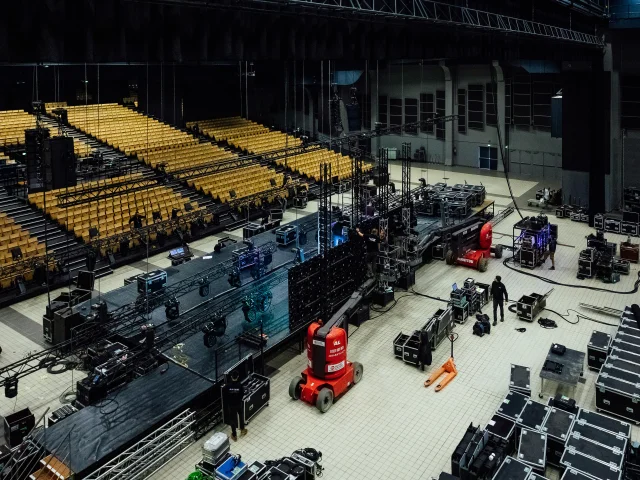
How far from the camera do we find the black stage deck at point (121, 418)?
840 cm

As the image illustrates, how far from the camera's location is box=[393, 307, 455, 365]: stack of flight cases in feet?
39.0

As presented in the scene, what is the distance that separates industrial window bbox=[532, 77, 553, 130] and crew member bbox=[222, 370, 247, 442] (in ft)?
84.0

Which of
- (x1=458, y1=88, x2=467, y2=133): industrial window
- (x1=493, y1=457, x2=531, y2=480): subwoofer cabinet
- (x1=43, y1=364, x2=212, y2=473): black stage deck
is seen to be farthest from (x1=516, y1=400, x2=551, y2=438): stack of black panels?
(x1=458, y1=88, x2=467, y2=133): industrial window

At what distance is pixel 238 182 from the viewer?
1016 inches

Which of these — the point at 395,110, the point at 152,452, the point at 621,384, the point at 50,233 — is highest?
the point at 395,110

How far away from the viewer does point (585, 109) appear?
22797mm

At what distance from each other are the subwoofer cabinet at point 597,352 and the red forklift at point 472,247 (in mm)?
5682

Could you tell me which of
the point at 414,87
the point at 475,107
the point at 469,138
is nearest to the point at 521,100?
the point at 475,107

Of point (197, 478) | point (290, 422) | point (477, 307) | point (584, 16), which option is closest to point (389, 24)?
point (477, 307)

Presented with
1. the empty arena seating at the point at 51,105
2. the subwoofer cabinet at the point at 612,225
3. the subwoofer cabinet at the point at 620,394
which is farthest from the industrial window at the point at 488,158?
the subwoofer cabinet at the point at 620,394

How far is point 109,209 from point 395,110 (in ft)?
68.8

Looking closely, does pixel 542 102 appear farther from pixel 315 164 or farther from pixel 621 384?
pixel 621 384

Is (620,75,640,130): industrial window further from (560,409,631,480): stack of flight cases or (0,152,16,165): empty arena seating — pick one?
(0,152,16,165): empty arena seating

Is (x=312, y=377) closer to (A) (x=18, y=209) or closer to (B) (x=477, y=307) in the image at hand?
(B) (x=477, y=307)
